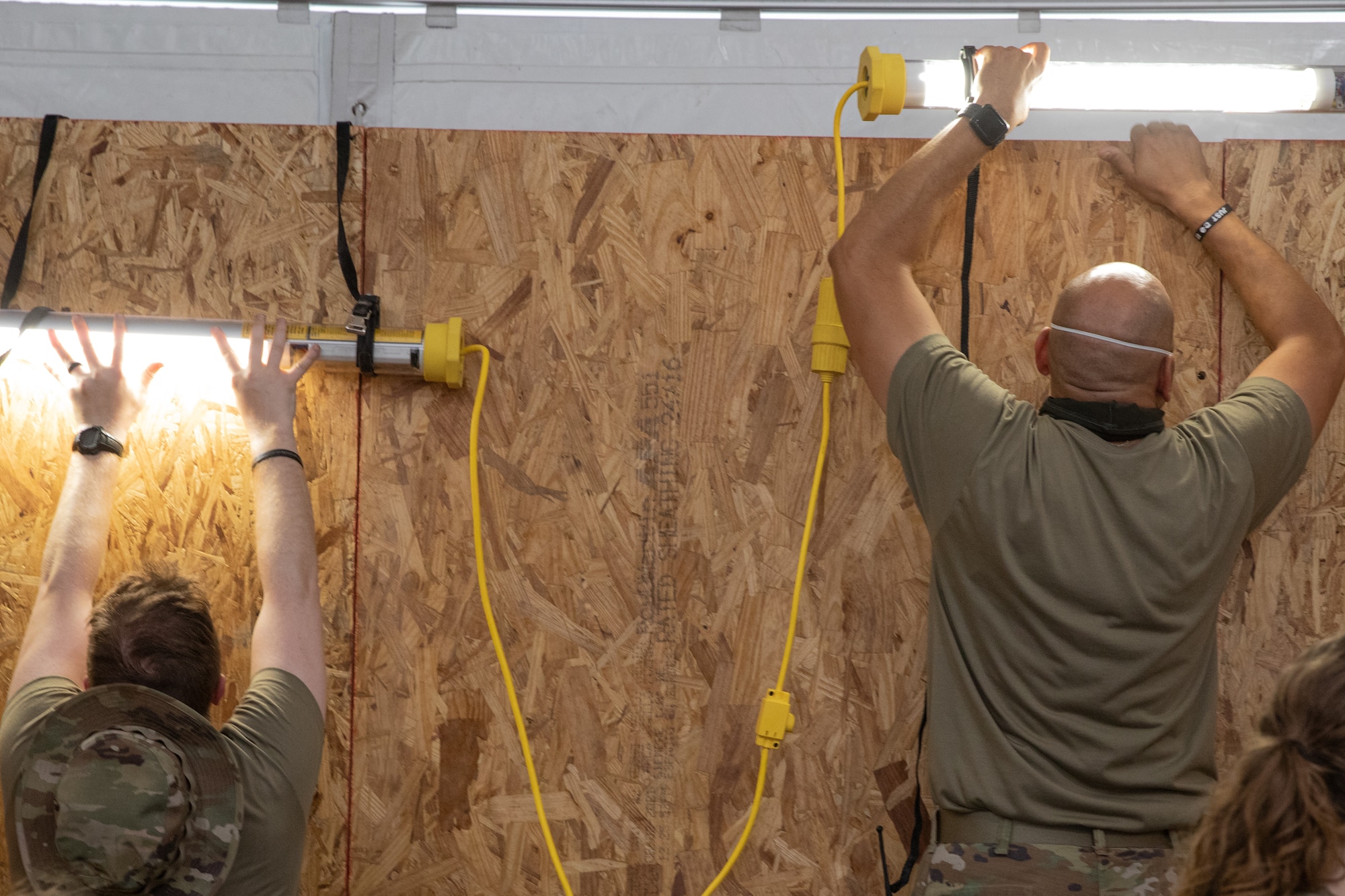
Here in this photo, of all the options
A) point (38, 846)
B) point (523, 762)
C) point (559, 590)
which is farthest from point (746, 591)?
point (38, 846)

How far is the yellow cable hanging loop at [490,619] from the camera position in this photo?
204 centimetres

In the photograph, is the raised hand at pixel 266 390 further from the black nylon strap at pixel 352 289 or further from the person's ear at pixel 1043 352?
the person's ear at pixel 1043 352

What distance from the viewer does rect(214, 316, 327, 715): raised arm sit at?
1743 millimetres

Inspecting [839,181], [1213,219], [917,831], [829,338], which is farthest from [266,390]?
[1213,219]

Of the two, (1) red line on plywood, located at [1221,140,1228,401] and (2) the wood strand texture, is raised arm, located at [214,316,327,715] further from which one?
(1) red line on plywood, located at [1221,140,1228,401]

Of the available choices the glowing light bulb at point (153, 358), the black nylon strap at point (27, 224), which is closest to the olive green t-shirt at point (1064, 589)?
the glowing light bulb at point (153, 358)

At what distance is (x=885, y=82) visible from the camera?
6.10 feet

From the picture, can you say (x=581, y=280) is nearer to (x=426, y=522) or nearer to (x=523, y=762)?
(x=426, y=522)

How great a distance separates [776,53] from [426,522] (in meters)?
1.22

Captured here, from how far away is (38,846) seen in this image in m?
1.44

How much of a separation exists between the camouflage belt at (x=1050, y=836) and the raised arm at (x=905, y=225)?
702 mm

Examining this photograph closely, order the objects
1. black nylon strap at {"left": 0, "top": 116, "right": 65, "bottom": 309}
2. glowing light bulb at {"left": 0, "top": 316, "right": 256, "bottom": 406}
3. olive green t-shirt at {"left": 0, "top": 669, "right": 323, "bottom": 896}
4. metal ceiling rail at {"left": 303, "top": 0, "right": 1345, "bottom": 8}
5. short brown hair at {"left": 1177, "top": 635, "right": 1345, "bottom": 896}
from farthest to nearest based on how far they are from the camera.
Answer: metal ceiling rail at {"left": 303, "top": 0, "right": 1345, "bottom": 8} → black nylon strap at {"left": 0, "top": 116, "right": 65, "bottom": 309} → glowing light bulb at {"left": 0, "top": 316, "right": 256, "bottom": 406} → olive green t-shirt at {"left": 0, "top": 669, "right": 323, "bottom": 896} → short brown hair at {"left": 1177, "top": 635, "right": 1345, "bottom": 896}

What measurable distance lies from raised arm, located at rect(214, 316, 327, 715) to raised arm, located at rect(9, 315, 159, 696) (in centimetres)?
23

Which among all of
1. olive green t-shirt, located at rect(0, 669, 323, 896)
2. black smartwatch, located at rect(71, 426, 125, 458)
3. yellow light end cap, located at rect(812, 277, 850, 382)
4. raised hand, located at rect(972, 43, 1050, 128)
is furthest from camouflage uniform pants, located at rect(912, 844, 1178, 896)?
black smartwatch, located at rect(71, 426, 125, 458)
